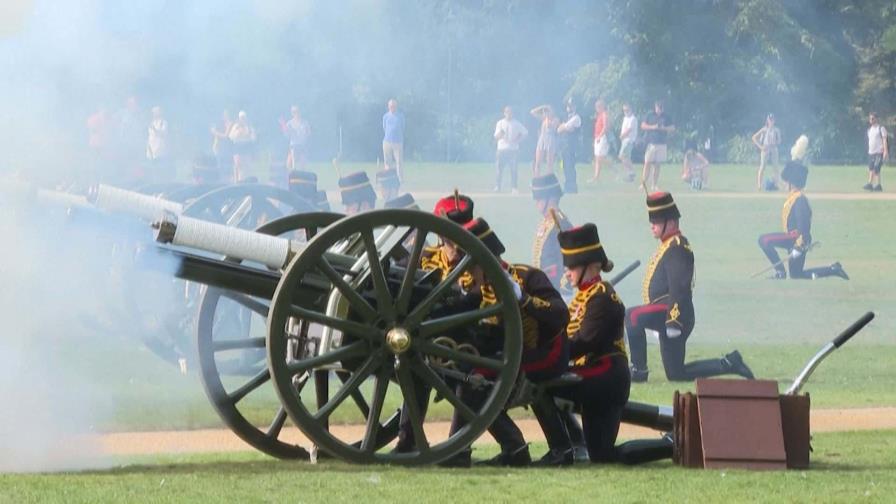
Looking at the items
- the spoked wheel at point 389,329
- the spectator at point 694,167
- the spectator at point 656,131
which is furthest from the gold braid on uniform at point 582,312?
the spectator at point 694,167

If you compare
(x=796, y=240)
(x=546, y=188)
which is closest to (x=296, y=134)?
(x=546, y=188)

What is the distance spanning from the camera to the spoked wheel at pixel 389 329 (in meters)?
8.00

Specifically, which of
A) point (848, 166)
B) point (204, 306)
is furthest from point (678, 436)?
point (848, 166)

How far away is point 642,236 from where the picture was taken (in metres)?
24.8

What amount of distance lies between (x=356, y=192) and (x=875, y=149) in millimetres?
17336

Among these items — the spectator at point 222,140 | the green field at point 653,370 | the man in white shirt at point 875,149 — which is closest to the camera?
the green field at point 653,370

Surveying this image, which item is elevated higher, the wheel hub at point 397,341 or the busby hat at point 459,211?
the busby hat at point 459,211

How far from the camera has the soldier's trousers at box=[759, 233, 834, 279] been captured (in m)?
21.6

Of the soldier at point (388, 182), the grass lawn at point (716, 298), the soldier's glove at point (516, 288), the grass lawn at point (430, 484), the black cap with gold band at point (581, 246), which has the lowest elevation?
the grass lawn at point (716, 298)

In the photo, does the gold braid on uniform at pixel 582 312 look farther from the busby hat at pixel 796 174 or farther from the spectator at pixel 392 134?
the busby hat at pixel 796 174

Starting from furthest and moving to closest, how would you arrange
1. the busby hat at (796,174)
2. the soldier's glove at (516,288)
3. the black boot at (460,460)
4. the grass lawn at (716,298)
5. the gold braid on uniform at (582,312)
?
the busby hat at (796,174) → the grass lawn at (716,298) → the gold braid on uniform at (582,312) → the black boot at (460,460) → the soldier's glove at (516,288)

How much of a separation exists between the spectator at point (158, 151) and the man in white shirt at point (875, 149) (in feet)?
52.2

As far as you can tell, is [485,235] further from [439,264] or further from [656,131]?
[656,131]

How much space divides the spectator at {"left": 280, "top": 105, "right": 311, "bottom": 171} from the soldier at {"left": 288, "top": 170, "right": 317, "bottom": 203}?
1328 millimetres
